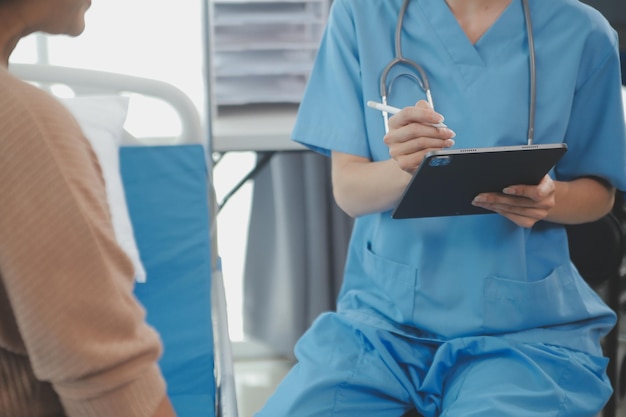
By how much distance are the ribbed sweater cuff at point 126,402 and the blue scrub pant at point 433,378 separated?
1.55 feet

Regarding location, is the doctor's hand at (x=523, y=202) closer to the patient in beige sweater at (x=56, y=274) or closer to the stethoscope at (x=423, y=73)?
the stethoscope at (x=423, y=73)

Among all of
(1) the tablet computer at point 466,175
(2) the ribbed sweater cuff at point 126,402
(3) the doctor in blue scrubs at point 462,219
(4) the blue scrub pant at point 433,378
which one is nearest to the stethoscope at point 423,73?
(3) the doctor in blue scrubs at point 462,219

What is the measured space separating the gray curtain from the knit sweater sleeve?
5.73 feet

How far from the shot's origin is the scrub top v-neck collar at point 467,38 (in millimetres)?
1354

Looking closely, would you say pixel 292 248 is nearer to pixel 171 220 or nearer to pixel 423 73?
pixel 171 220

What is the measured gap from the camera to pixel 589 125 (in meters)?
1.39

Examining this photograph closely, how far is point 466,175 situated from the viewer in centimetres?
116

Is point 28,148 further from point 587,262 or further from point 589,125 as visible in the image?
point 587,262

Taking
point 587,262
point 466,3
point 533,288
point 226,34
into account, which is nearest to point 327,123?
point 466,3

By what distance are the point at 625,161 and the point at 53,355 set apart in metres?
0.99

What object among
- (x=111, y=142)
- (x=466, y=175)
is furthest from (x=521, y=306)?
(x=111, y=142)

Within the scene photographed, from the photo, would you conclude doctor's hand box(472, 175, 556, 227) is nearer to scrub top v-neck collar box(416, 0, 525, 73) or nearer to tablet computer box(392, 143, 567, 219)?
tablet computer box(392, 143, 567, 219)

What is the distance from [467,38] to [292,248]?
50.2 inches

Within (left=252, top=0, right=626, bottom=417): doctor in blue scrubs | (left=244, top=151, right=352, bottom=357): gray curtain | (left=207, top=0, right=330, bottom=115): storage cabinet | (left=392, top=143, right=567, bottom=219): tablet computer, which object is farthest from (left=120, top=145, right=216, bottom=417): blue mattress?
(left=244, top=151, right=352, bottom=357): gray curtain
